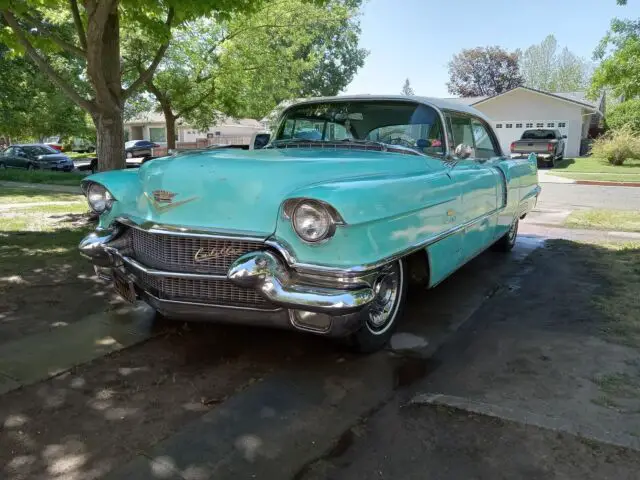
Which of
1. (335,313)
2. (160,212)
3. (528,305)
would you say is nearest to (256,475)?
(335,313)

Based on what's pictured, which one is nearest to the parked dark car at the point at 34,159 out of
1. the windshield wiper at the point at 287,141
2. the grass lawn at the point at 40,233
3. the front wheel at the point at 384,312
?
the grass lawn at the point at 40,233

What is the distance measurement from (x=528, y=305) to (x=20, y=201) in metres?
10.7

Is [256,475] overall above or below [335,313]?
below

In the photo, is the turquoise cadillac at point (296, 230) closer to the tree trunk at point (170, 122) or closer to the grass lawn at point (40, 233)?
the grass lawn at point (40, 233)

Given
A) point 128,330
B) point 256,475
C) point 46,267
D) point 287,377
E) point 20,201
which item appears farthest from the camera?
point 20,201

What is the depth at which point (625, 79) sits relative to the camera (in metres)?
18.6

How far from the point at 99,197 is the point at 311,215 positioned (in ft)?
6.06

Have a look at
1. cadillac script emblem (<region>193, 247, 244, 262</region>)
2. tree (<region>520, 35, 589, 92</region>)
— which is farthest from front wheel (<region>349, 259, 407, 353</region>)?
tree (<region>520, 35, 589, 92</region>)

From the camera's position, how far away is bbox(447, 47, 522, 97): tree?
205ft

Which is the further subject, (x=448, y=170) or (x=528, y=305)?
(x=528, y=305)

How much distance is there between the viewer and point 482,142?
5785 millimetres

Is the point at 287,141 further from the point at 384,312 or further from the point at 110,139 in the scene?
the point at 110,139

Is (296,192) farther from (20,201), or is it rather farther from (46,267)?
(20,201)

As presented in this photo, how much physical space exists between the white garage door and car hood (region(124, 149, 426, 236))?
3035 cm
